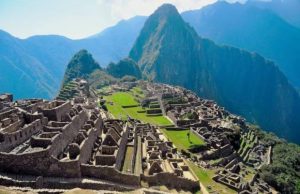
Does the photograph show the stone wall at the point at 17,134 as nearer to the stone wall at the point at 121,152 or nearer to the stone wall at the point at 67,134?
the stone wall at the point at 67,134

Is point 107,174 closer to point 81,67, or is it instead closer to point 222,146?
point 222,146

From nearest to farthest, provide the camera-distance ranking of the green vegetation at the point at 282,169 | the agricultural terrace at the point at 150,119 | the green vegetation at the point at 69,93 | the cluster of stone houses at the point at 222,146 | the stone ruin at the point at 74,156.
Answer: the stone ruin at the point at 74,156, the agricultural terrace at the point at 150,119, the cluster of stone houses at the point at 222,146, the green vegetation at the point at 282,169, the green vegetation at the point at 69,93

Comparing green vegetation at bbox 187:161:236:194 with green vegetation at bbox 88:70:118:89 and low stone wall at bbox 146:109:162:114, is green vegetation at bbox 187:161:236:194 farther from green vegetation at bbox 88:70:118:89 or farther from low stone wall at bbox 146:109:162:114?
green vegetation at bbox 88:70:118:89

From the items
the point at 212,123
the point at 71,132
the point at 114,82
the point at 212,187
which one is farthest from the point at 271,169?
the point at 114,82

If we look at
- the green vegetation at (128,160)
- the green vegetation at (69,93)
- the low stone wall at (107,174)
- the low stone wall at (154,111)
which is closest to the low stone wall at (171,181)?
the green vegetation at (128,160)

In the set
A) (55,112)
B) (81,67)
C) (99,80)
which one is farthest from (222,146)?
(81,67)

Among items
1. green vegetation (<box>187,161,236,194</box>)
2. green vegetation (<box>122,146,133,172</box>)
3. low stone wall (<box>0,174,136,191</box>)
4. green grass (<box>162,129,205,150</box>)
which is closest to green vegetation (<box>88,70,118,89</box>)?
green grass (<box>162,129,205,150</box>)

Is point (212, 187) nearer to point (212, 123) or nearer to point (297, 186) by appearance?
point (297, 186)
